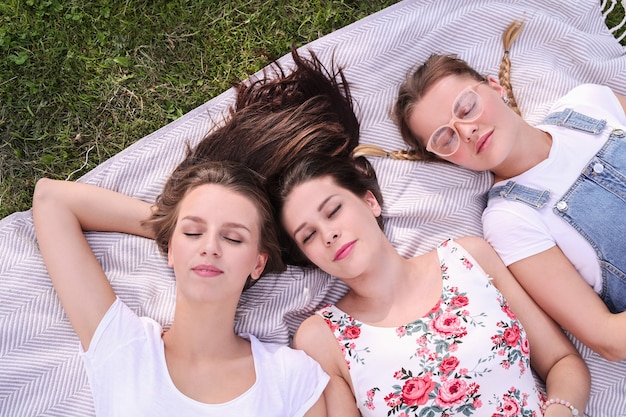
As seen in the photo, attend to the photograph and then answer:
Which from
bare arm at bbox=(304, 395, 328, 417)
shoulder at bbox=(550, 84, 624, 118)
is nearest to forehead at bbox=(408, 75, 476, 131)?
shoulder at bbox=(550, 84, 624, 118)

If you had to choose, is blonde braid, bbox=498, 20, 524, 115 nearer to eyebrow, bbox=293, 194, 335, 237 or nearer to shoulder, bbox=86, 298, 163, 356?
eyebrow, bbox=293, 194, 335, 237

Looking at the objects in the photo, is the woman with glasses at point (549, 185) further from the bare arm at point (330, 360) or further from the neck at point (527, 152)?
the bare arm at point (330, 360)

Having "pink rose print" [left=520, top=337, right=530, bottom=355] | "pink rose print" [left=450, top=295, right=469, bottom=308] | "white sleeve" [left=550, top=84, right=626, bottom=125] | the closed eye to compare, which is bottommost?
"pink rose print" [left=520, top=337, right=530, bottom=355]

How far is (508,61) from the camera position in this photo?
375 cm

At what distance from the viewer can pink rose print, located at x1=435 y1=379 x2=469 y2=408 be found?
3072 mm

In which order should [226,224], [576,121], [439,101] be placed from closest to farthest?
[226,224], [439,101], [576,121]

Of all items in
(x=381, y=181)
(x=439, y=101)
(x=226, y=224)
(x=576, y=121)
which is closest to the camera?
(x=226, y=224)

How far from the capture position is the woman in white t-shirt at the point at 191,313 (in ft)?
9.75

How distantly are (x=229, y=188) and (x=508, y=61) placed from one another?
1850 millimetres

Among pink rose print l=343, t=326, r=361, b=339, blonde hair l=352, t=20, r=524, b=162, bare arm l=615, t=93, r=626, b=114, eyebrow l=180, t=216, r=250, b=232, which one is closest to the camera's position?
eyebrow l=180, t=216, r=250, b=232

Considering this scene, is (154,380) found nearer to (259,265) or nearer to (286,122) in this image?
(259,265)

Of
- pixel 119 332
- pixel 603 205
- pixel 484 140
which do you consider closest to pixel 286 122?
pixel 484 140

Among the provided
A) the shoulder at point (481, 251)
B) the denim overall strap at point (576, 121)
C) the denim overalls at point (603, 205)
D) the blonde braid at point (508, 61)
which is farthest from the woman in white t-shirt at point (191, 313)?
the denim overall strap at point (576, 121)

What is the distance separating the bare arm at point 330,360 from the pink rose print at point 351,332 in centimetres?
7
